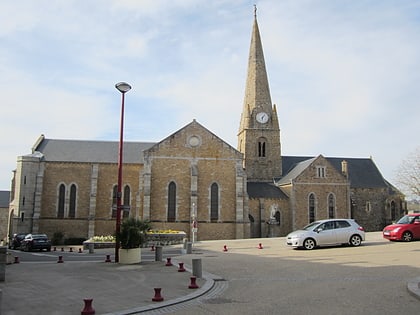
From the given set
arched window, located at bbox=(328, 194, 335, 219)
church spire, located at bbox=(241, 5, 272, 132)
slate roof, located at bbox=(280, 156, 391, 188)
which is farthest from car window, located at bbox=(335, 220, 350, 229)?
church spire, located at bbox=(241, 5, 272, 132)

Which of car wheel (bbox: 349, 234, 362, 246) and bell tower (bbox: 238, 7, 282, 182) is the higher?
bell tower (bbox: 238, 7, 282, 182)

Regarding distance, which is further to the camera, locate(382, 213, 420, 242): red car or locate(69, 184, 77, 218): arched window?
locate(69, 184, 77, 218): arched window

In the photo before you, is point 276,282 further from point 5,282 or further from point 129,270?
point 5,282

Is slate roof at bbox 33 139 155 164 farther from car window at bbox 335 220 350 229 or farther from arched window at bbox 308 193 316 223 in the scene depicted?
car window at bbox 335 220 350 229

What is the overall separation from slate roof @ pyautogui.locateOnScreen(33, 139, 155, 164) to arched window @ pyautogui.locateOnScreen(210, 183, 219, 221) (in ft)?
30.4

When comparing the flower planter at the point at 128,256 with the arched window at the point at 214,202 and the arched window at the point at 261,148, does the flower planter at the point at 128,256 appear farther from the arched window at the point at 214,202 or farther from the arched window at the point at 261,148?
the arched window at the point at 261,148

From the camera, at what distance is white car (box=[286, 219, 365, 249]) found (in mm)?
20844

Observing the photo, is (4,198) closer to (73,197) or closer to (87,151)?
(87,151)

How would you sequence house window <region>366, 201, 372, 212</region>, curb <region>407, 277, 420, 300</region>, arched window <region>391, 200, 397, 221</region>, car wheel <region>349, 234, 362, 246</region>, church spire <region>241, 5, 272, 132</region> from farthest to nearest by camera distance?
church spire <region>241, 5, 272, 132</region> < arched window <region>391, 200, 397, 221</region> < house window <region>366, 201, 372, 212</region> < car wheel <region>349, 234, 362, 246</region> < curb <region>407, 277, 420, 300</region>

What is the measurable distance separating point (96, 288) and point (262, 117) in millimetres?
40486

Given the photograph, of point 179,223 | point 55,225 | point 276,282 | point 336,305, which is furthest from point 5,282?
point 55,225

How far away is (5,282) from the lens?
1215 cm

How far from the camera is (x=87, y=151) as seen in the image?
45.2 m

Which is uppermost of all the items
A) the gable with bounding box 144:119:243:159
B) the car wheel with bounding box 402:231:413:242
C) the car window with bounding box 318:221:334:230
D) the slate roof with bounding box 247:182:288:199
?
the gable with bounding box 144:119:243:159
